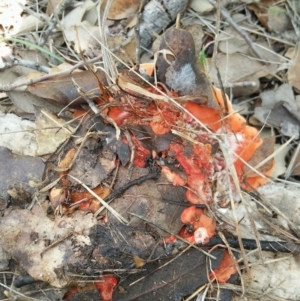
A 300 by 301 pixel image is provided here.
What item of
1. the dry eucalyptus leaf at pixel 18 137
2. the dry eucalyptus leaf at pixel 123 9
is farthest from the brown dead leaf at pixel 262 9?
the dry eucalyptus leaf at pixel 18 137

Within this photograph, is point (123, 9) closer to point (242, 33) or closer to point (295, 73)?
point (242, 33)

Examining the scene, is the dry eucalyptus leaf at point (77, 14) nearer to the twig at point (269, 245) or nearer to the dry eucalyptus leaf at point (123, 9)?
the dry eucalyptus leaf at point (123, 9)

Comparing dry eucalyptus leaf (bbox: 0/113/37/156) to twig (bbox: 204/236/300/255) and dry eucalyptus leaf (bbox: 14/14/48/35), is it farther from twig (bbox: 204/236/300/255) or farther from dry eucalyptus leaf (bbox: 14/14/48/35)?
twig (bbox: 204/236/300/255)

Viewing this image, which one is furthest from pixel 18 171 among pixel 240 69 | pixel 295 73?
pixel 295 73

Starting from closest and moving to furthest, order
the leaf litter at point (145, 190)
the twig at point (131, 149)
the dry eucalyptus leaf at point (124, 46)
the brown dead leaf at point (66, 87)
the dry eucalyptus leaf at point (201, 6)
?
the leaf litter at point (145, 190) → the twig at point (131, 149) → the brown dead leaf at point (66, 87) → the dry eucalyptus leaf at point (124, 46) → the dry eucalyptus leaf at point (201, 6)

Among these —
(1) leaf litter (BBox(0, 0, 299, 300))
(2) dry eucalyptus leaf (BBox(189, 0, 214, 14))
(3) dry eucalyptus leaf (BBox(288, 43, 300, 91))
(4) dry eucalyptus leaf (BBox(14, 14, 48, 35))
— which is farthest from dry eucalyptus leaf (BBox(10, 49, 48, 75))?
(3) dry eucalyptus leaf (BBox(288, 43, 300, 91))
